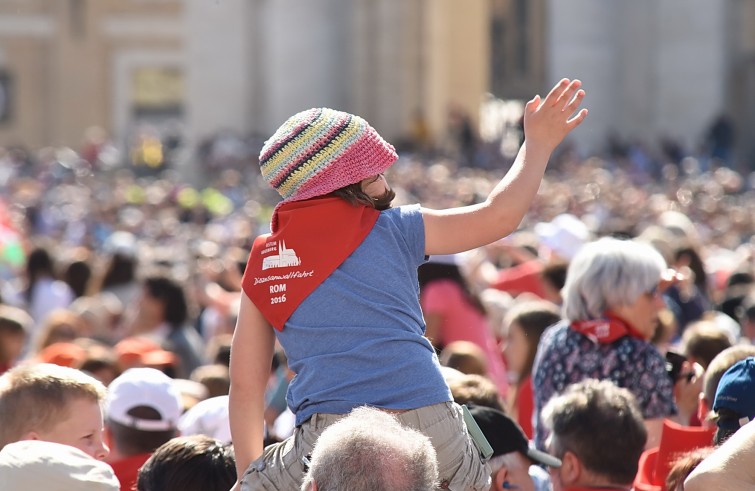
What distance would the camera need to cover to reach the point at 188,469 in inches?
177

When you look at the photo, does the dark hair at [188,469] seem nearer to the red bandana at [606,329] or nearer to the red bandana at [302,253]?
the red bandana at [302,253]

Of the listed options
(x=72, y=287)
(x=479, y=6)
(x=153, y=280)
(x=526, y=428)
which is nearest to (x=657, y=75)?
(x=479, y=6)

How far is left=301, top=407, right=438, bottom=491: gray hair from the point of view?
3.01 m

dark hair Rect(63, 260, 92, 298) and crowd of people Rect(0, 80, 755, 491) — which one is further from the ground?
crowd of people Rect(0, 80, 755, 491)

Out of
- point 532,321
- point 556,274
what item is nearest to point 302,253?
point 532,321

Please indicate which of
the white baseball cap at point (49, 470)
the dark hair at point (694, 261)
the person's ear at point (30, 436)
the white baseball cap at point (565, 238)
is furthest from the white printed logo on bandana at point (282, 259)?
the dark hair at point (694, 261)

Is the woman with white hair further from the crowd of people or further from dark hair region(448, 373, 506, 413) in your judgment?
dark hair region(448, 373, 506, 413)

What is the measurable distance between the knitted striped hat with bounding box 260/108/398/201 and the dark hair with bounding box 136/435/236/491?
4.01 feet

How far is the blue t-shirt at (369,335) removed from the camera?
3572 mm

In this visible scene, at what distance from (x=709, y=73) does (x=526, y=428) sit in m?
24.5

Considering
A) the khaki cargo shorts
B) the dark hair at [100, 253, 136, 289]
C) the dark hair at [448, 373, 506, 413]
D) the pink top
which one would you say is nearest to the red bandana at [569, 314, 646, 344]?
the dark hair at [448, 373, 506, 413]

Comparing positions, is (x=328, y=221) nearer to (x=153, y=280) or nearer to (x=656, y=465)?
(x=656, y=465)

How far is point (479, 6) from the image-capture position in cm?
4669

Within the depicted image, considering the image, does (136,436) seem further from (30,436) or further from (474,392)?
(474,392)
